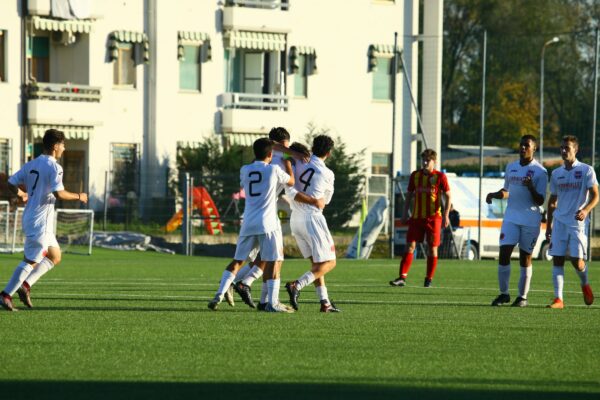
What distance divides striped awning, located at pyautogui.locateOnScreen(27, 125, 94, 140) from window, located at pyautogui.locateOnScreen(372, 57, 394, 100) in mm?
12369

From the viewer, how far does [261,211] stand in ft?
48.7

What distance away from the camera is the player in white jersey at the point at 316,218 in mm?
15344

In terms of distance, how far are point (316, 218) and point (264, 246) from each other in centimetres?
86

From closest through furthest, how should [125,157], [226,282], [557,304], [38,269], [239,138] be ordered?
Result: 1. [226,282]
2. [38,269]
3. [557,304]
4. [125,157]
5. [239,138]

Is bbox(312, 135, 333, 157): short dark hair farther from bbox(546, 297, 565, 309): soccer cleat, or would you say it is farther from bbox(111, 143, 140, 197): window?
bbox(111, 143, 140, 197): window

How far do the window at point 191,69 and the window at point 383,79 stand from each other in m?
7.66

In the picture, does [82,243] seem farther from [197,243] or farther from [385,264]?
[385,264]

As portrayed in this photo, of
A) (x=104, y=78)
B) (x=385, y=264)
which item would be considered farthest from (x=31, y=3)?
(x=385, y=264)

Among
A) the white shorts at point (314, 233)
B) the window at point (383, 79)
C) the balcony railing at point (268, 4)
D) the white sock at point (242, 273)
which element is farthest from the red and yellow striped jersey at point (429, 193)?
the window at point (383, 79)

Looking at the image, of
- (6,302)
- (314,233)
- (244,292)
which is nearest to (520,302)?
(314,233)

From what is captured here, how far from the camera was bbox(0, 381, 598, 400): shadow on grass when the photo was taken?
28.4 feet

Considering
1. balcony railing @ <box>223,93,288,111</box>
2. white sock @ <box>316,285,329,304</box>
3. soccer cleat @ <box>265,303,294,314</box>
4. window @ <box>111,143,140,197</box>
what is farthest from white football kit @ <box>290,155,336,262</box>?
balcony railing @ <box>223,93,288,111</box>

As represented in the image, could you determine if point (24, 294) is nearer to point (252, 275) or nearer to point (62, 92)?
point (252, 275)

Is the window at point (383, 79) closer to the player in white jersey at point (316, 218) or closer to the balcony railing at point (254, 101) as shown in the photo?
the balcony railing at point (254, 101)
